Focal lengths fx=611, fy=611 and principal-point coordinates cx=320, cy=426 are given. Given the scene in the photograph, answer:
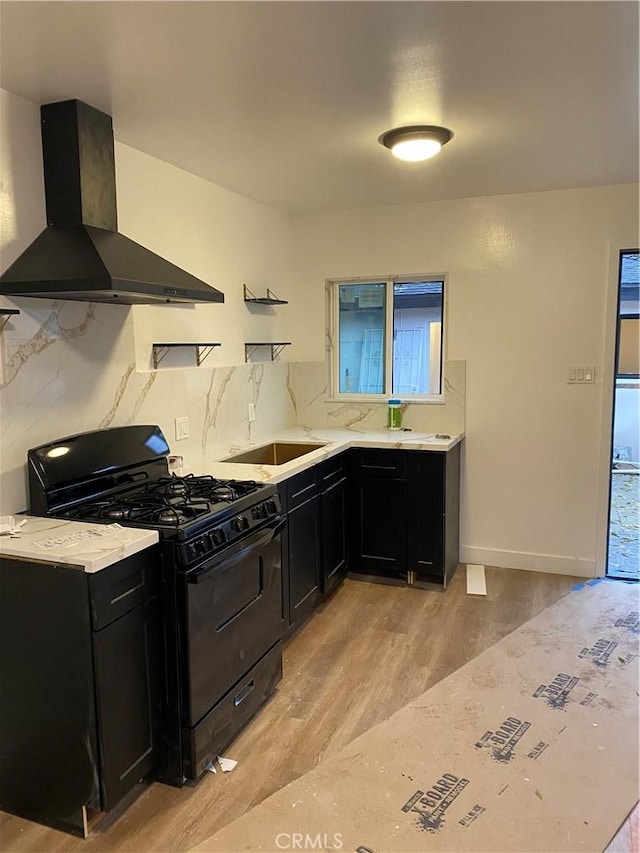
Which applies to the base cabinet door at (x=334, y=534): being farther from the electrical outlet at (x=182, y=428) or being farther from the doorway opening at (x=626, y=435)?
the doorway opening at (x=626, y=435)

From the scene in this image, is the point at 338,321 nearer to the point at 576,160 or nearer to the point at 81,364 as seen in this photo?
the point at 576,160

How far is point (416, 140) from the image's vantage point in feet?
8.59

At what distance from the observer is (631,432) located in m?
5.64

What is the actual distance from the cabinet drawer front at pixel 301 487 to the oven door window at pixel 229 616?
438mm

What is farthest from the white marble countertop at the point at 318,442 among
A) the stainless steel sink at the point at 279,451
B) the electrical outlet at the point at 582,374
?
the electrical outlet at the point at 582,374

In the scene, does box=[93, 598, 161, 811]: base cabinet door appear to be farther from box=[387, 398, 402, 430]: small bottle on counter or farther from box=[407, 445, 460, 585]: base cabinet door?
box=[387, 398, 402, 430]: small bottle on counter

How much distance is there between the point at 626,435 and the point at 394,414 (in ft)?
9.27

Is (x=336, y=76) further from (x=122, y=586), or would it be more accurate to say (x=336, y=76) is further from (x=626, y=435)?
(x=626, y=435)

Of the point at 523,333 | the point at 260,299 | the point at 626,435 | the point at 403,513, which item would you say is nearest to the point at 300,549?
the point at 403,513

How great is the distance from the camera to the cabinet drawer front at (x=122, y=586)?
1793 millimetres

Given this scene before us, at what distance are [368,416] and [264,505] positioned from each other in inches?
76.7

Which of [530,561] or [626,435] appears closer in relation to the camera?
[530,561]

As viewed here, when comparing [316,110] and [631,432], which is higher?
[316,110]

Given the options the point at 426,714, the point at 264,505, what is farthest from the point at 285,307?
the point at 426,714
